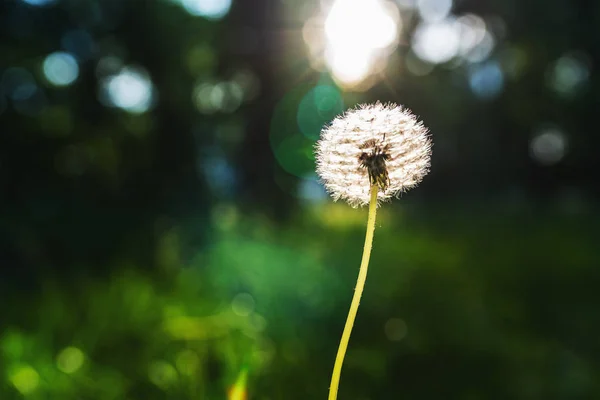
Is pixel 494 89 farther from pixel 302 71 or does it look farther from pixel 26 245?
pixel 26 245

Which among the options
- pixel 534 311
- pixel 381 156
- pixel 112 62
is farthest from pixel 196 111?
pixel 381 156

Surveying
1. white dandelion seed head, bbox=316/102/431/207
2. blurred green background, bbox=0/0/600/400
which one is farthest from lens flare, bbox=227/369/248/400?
white dandelion seed head, bbox=316/102/431/207

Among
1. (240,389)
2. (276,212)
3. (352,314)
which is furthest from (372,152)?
(276,212)

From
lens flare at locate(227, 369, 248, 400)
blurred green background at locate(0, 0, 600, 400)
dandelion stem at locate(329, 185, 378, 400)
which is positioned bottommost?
dandelion stem at locate(329, 185, 378, 400)

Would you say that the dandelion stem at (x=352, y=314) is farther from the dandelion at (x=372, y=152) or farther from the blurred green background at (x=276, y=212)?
the blurred green background at (x=276, y=212)

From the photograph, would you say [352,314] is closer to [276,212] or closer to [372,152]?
[372,152]

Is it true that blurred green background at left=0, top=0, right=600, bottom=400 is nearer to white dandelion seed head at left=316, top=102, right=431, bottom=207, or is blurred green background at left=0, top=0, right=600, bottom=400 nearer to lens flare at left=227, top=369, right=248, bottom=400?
lens flare at left=227, top=369, right=248, bottom=400

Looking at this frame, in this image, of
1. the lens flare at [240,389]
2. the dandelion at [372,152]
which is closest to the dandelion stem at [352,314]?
the dandelion at [372,152]
